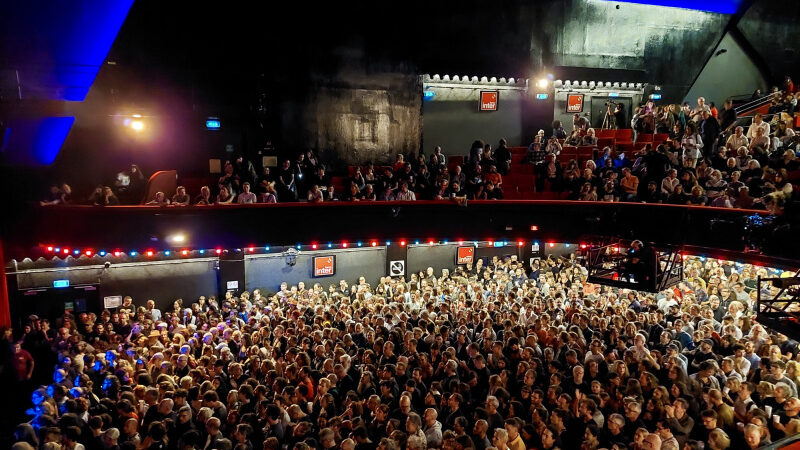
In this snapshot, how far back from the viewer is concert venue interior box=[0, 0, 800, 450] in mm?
5930

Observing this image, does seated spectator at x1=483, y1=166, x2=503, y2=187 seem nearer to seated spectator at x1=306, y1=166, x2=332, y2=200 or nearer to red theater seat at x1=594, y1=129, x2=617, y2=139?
seated spectator at x1=306, y1=166, x2=332, y2=200

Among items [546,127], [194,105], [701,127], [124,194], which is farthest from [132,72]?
[701,127]

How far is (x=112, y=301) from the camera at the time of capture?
38.7 feet

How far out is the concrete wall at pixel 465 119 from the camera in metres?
15.2

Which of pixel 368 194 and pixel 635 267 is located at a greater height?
pixel 368 194

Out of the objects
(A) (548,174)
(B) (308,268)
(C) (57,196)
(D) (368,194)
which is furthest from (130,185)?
(A) (548,174)

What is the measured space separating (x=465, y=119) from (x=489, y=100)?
90 centimetres

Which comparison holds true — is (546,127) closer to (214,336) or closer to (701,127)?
(701,127)

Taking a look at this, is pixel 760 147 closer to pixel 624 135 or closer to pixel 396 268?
pixel 624 135

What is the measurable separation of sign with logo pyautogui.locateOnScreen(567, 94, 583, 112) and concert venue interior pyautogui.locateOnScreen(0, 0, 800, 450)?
5 cm

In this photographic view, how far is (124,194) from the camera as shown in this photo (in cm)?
981

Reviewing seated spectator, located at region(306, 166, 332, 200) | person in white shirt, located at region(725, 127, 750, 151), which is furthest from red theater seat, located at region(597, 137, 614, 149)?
seated spectator, located at region(306, 166, 332, 200)

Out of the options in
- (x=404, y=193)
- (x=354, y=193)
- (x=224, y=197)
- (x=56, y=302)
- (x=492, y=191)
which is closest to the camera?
(x=224, y=197)

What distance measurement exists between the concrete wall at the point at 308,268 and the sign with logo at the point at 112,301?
108 inches
